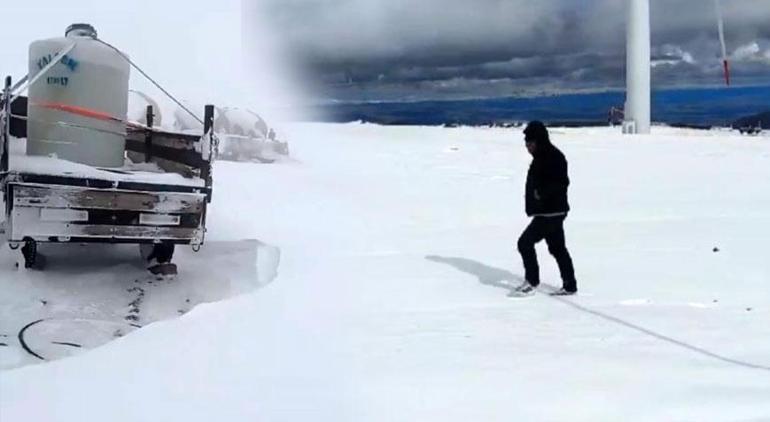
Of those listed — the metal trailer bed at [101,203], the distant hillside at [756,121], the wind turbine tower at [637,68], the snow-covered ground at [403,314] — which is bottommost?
the snow-covered ground at [403,314]

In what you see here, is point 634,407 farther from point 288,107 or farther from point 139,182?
point 288,107

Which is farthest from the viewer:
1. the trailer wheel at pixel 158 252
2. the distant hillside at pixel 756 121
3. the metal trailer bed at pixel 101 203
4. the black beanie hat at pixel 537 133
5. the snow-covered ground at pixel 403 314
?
the distant hillside at pixel 756 121

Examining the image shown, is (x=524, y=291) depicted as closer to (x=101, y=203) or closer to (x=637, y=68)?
(x=101, y=203)

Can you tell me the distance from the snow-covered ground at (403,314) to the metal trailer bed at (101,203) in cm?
32

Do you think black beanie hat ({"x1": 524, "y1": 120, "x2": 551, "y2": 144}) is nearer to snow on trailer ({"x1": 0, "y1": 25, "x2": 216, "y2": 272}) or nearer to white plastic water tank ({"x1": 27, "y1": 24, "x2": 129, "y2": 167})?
snow on trailer ({"x1": 0, "y1": 25, "x2": 216, "y2": 272})

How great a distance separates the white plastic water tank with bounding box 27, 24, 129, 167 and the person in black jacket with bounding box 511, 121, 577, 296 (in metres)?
2.39

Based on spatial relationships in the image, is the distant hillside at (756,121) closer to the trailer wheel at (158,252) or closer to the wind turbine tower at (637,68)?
the wind turbine tower at (637,68)

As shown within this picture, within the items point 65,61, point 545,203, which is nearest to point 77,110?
point 65,61

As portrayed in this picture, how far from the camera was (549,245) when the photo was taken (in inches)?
186

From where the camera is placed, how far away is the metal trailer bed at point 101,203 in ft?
14.0

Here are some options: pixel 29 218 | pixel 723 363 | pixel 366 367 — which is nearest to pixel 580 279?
pixel 723 363

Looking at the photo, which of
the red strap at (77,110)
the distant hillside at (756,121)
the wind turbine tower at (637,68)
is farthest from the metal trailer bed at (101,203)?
the distant hillside at (756,121)

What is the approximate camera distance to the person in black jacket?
4.61m

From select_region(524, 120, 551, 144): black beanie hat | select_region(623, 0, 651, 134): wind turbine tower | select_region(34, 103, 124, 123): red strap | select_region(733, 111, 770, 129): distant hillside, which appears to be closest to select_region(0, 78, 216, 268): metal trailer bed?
select_region(34, 103, 124, 123): red strap
